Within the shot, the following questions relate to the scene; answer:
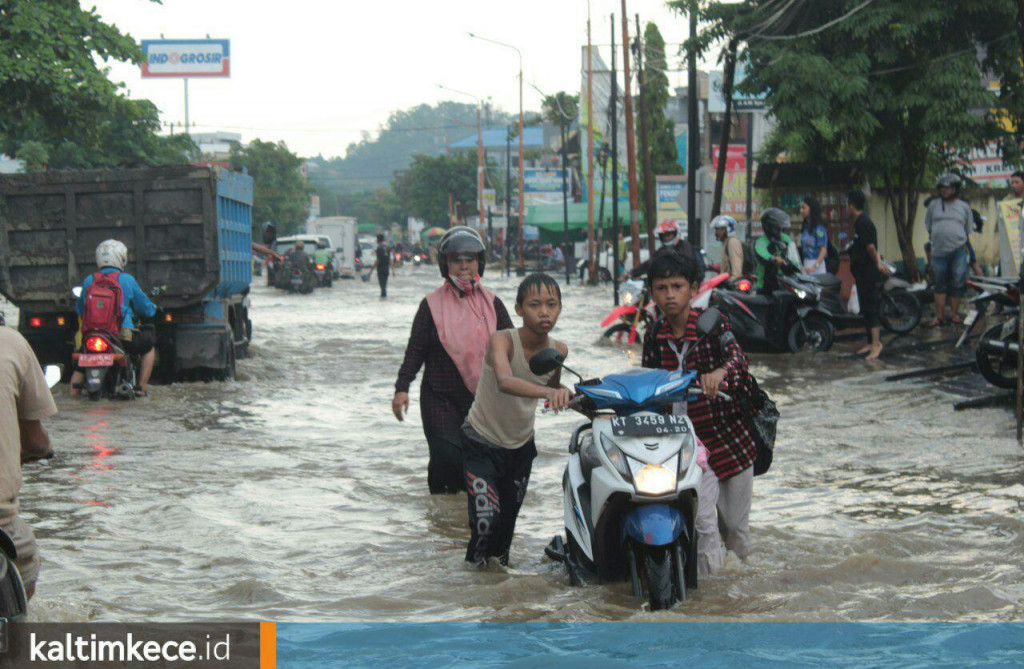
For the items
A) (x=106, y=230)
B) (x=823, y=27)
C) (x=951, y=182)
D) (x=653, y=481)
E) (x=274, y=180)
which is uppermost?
(x=274, y=180)

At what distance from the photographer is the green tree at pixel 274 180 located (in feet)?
275

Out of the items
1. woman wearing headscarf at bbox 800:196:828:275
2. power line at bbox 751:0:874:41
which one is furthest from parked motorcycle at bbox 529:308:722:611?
power line at bbox 751:0:874:41

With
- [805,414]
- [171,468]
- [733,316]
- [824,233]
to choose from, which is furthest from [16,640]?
[824,233]

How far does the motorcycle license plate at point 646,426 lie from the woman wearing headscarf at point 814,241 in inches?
509

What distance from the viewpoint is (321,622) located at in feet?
18.3

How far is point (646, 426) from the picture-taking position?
5188 mm

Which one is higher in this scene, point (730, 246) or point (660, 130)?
point (660, 130)

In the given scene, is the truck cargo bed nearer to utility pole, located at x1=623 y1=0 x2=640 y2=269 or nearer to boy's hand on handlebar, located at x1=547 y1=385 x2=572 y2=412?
boy's hand on handlebar, located at x1=547 y1=385 x2=572 y2=412

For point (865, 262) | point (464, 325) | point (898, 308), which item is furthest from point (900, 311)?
point (464, 325)

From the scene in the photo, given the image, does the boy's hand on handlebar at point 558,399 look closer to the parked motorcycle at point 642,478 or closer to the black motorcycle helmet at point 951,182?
the parked motorcycle at point 642,478

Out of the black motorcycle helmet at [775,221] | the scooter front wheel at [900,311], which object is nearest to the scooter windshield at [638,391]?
the black motorcycle helmet at [775,221]

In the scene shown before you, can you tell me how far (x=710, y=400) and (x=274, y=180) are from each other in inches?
3250

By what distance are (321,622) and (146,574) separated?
1.32 meters

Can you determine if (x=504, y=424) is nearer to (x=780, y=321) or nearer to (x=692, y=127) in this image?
(x=780, y=321)
